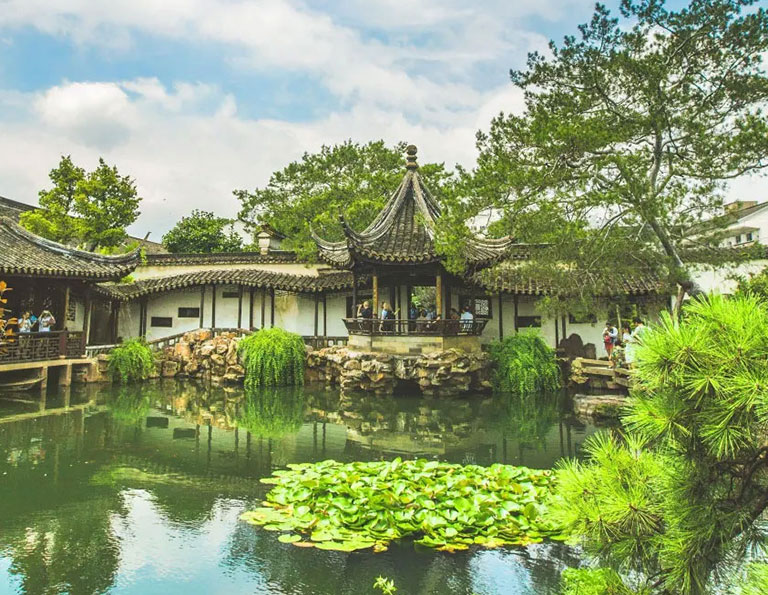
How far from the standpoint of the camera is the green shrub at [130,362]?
43.6 feet

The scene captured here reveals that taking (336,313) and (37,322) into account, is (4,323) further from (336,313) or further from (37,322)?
(336,313)

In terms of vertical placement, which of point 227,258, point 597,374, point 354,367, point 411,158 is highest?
point 411,158

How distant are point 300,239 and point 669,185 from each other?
12321 millimetres

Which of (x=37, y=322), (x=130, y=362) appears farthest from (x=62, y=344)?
(x=130, y=362)

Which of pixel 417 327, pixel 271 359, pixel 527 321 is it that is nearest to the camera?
pixel 417 327

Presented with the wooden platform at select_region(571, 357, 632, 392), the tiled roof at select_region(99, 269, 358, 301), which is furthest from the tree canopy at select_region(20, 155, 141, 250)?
the wooden platform at select_region(571, 357, 632, 392)

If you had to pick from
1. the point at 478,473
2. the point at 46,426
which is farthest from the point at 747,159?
the point at 46,426

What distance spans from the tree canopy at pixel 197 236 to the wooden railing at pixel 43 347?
49.5ft

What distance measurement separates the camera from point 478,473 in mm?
5449

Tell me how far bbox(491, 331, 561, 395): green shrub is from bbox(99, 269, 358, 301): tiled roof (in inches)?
207

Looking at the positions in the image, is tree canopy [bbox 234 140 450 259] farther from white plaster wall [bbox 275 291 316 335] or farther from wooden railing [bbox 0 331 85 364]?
wooden railing [bbox 0 331 85 364]

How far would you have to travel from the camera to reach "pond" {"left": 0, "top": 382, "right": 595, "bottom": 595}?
3.58 metres

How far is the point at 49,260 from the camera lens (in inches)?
480

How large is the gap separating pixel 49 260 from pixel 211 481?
364 inches
